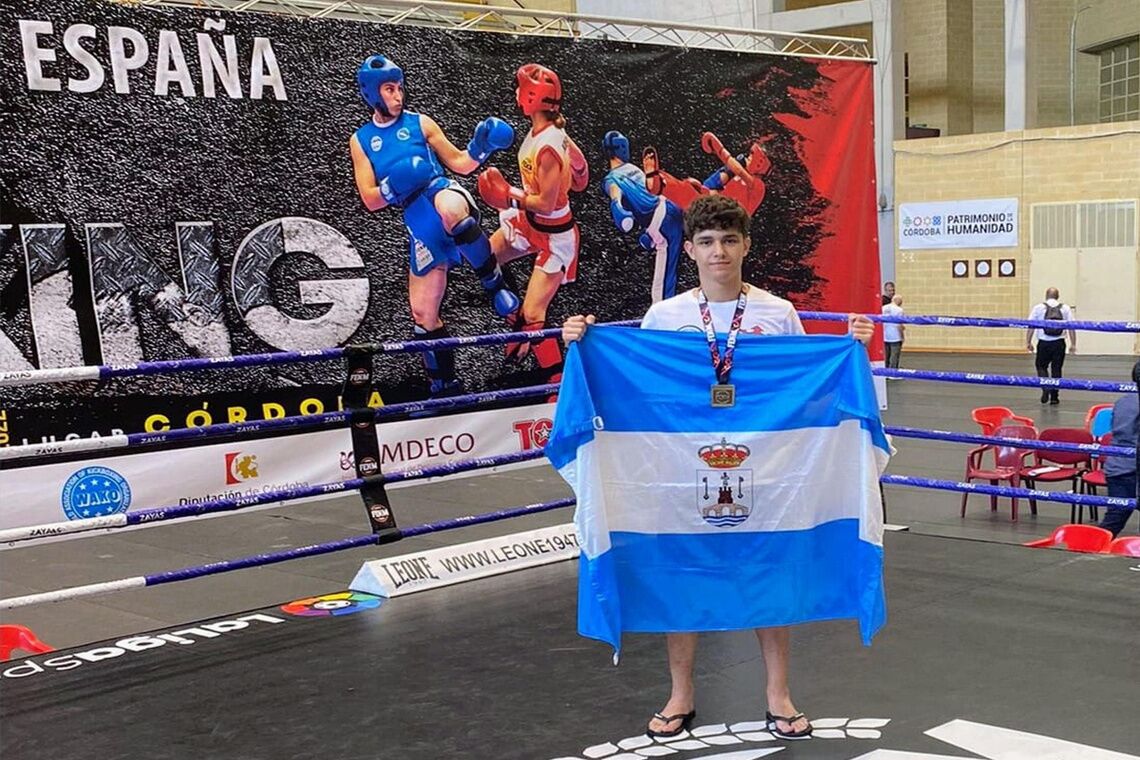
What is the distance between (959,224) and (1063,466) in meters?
16.1

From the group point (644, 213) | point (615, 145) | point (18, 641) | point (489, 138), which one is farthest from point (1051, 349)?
point (18, 641)

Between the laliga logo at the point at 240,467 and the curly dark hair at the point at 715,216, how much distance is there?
153 inches

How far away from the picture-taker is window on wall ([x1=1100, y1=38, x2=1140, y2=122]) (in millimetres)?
28422

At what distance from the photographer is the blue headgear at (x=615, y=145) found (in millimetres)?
8914

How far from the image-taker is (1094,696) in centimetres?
415

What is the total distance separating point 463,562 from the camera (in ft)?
20.7

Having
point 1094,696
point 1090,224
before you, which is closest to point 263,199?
point 1094,696

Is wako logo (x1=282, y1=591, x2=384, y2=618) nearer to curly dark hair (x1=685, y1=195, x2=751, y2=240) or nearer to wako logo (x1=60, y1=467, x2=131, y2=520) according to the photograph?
wako logo (x1=60, y1=467, x2=131, y2=520)

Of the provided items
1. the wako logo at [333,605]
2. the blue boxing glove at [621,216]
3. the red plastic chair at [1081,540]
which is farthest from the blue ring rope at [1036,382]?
the blue boxing glove at [621,216]

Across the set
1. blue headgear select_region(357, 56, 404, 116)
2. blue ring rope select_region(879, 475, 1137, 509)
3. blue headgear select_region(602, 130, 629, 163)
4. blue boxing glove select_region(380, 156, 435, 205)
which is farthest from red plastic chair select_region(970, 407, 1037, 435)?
blue headgear select_region(357, 56, 404, 116)

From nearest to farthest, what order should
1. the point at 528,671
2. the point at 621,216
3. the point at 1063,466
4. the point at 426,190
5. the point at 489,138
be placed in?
the point at 528,671 < the point at 426,190 < the point at 489,138 < the point at 1063,466 < the point at 621,216

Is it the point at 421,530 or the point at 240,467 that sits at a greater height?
the point at 240,467

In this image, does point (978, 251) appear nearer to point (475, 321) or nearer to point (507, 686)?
point (475, 321)

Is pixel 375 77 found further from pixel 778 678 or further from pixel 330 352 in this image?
pixel 778 678
